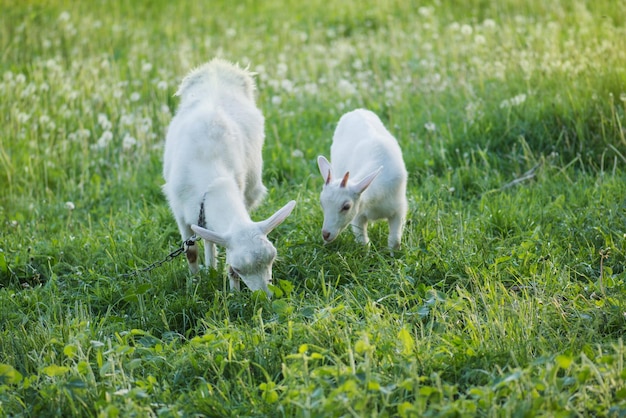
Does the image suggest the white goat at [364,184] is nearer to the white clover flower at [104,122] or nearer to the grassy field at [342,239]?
the grassy field at [342,239]

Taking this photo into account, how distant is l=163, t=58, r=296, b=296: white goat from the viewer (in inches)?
181

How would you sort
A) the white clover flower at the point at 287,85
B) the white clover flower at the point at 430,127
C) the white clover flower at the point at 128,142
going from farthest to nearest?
the white clover flower at the point at 287,85 → the white clover flower at the point at 128,142 → the white clover flower at the point at 430,127

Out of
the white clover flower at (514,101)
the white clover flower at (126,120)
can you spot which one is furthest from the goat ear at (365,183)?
the white clover flower at (126,120)

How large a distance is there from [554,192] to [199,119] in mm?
2775

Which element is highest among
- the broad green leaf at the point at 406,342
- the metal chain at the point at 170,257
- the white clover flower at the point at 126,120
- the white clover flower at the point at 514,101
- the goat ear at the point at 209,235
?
the white clover flower at the point at 126,120

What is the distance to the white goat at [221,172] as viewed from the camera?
15.1ft

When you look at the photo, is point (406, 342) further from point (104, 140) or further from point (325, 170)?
point (104, 140)

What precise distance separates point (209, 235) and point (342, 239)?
4.27 feet

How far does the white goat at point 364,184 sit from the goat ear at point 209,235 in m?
0.81

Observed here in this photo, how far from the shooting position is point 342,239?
5613mm

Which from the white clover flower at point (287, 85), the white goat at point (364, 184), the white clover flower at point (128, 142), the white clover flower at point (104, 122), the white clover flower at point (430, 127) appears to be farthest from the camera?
the white clover flower at point (287, 85)

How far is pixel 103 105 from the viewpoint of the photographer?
894cm

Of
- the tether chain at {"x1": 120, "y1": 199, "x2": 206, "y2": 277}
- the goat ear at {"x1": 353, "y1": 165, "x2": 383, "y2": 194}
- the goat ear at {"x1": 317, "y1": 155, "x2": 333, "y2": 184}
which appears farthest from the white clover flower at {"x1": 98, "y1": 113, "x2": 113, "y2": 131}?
the goat ear at {"x1": 353, "y1": 165, "x2": 383, "y2": 194}

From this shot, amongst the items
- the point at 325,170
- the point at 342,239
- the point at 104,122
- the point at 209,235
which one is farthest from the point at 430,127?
the point at 209,235
